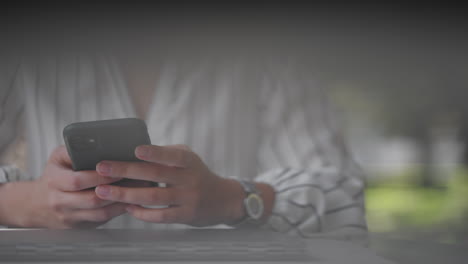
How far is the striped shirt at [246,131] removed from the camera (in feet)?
1.66

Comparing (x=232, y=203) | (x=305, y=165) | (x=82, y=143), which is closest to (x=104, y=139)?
(x=82, y=143)

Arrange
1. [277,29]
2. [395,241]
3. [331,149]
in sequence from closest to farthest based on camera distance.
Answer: [277,29] → [395,241] → [331,149]

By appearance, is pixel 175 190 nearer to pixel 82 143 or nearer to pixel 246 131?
pixel 82 143

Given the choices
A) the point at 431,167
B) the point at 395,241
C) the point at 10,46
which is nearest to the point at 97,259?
the point at 10,46

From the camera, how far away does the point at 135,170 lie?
0.33m

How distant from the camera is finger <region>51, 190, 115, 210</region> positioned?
0.35 metres

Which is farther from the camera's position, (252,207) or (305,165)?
(305,165)

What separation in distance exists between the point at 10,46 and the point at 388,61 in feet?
0.61

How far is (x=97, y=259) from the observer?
181mm

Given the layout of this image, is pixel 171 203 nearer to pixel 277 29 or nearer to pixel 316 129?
pixel 277 29

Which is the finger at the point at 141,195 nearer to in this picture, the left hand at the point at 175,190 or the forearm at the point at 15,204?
the left hand at the point at 175,190

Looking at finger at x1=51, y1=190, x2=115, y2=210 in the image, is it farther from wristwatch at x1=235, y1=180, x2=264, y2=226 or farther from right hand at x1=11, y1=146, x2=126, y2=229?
wristwatch at x1=235, y1=180, x2=264, y2=226

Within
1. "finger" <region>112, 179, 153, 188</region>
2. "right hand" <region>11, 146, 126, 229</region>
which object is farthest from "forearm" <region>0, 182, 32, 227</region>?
"finger" <region>112, 179, 153, 188</region>

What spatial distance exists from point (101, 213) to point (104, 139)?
0.08m
